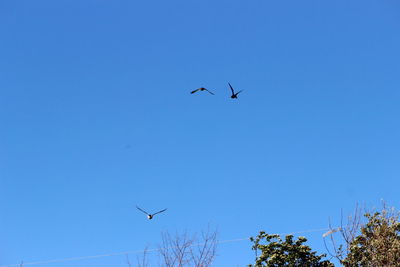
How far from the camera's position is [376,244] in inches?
A: 976

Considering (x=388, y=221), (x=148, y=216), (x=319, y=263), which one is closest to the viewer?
(x=148, y=216)

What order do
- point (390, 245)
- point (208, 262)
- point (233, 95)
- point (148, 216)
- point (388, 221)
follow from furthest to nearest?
point (388, 221) < point (390, 245) < point (208, 262) < point (148, 216) < point (233, 95)

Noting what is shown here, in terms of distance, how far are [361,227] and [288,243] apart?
27.1 ft

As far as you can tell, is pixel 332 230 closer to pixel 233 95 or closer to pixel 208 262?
pixel 208 262

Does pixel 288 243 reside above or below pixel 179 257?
above

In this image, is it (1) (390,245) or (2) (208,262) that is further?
(1) (390,245)

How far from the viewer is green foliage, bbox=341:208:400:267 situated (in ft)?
78.7

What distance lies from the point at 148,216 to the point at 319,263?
2043cm

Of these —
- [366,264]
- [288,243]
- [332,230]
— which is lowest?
[366,264]

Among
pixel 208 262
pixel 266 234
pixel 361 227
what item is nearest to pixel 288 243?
pixel 266 234

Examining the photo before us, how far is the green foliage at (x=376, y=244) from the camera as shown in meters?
24.0

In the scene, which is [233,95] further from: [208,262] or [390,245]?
[390,245]

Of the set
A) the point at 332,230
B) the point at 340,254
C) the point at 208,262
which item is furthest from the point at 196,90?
the point at 340,254

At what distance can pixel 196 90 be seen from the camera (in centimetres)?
1337
